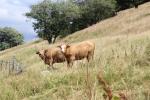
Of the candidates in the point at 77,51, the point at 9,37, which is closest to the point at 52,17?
the point at 9,37

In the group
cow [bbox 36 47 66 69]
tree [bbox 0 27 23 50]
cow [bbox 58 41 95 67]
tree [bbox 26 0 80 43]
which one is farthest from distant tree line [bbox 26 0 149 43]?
cow [bbox 58 41 95 67]

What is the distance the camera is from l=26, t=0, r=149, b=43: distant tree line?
251 feet

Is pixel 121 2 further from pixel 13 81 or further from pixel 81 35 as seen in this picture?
pixel 13 81

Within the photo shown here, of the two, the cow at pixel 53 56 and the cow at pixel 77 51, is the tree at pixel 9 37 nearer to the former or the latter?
the cow at pixel 53 56

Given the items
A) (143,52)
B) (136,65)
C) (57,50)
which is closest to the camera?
(136,65)

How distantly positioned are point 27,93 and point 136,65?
2.57 meters

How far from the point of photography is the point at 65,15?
3098 inches

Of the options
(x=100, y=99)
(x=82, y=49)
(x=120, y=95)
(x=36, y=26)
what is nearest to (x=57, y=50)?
(x=82, y=49)

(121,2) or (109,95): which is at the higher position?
(121,2)

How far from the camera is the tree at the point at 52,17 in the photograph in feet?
251

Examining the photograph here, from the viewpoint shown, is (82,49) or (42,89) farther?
(82,49)

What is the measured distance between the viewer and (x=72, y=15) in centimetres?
7869

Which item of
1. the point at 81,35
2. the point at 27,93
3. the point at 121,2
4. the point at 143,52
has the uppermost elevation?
the point at 121,2

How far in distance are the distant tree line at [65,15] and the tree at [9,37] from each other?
41615 millimetres
